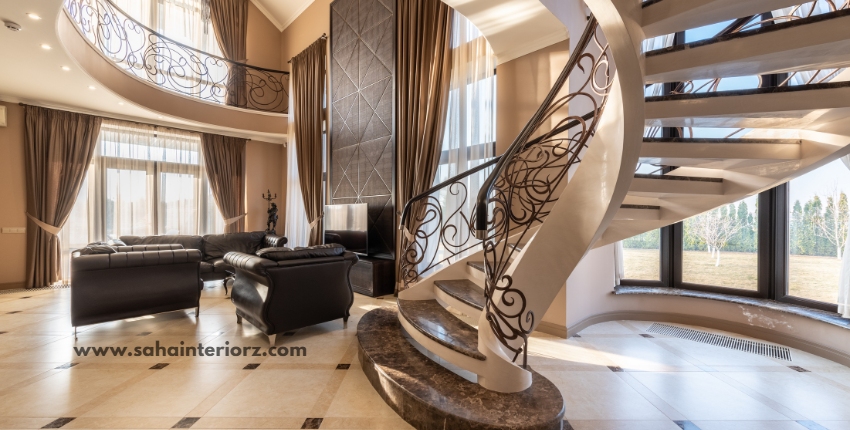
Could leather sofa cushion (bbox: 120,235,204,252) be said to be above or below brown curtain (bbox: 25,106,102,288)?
below

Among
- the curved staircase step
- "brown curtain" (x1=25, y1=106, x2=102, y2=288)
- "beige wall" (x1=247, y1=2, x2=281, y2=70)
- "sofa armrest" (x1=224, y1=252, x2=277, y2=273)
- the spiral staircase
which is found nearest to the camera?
the spiral staircase

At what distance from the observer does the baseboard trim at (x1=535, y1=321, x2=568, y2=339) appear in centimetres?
338

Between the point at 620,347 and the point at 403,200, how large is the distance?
10.2 ft

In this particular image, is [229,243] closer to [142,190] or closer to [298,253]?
[142,190]

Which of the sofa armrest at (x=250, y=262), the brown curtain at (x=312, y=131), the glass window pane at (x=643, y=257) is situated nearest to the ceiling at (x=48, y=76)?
the brown curtain at (x=312, y=131)

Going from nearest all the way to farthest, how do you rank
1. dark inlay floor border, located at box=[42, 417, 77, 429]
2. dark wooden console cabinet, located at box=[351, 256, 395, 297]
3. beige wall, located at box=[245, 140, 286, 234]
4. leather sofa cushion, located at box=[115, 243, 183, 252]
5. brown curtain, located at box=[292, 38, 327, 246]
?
dark inlay floor border, located at box=[42, 417, 77, 429], leather sofa cushion, located at box=[115, 243, 183, 252], dark wooden console cabinet, located at box=[351, 256, 395, 297], brown curtain, located at box=[292, 38, 327, 246], beige wall, located at box=[245, 140, 286, 234]

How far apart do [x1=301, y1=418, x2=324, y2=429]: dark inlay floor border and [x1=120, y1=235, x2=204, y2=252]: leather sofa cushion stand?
4.84m

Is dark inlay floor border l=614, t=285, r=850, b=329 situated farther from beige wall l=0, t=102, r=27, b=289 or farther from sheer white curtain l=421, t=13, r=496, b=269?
beige wall l=0, t=102, r=27, b=289

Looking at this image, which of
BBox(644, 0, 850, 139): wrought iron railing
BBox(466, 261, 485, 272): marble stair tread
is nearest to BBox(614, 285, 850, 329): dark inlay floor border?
BBox(644, 0, 850, 139): wrought iron railing

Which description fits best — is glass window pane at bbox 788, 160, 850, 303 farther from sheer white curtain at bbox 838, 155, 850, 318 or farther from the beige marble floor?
the beige marble floor

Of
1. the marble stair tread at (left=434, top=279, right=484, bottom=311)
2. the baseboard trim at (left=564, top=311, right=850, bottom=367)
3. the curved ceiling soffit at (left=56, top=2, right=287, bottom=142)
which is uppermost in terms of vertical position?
the curved ceiling soffit at (left=56, top=2, right=287, bottom=142)

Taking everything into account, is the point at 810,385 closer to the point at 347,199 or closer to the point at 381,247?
the point at 381,247

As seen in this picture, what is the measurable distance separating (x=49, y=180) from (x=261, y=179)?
135 inches

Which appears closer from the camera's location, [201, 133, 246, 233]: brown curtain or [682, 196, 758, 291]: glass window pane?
[682, 196, 758, 291]: glass window pane
